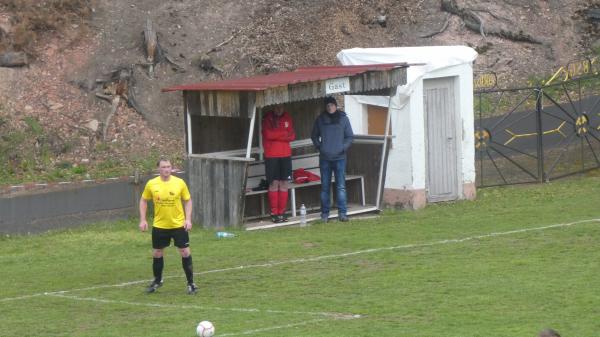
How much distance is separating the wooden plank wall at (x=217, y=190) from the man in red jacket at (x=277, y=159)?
861 millimetres

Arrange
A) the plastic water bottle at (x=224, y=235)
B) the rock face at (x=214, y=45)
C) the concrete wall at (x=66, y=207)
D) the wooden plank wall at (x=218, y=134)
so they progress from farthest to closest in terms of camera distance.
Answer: the rock face at (x=214, y=45) < the wooden plank wall at (x=218, y=134) < the concrete wall at (x=66, y=207) < the plastic water bottle at (x=224, y=235)

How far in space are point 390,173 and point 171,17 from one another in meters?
9.84

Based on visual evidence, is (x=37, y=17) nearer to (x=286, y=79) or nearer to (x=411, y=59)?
(x=286, y=79)

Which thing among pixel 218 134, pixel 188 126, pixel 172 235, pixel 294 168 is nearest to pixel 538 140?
pixel 294 168

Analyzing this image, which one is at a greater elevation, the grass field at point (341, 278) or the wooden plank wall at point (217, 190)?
the wooden plank wall at point (217, 190)

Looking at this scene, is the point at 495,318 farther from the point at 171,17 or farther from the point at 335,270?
the point at 171,17

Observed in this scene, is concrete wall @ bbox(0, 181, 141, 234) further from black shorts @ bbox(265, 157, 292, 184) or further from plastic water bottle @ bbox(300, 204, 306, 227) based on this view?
plastic water bottle @ bbox(300, 204, 306, 227)

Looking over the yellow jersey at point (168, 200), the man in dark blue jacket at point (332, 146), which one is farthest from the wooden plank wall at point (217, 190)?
the yellow jersey at point (168, 200)

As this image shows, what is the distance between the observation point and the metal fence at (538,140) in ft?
82.6

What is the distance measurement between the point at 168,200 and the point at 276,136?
6.43m

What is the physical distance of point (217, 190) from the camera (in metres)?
20.7

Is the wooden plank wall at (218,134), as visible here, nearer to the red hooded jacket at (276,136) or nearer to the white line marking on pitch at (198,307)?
the red hooded jacket at (276,136)

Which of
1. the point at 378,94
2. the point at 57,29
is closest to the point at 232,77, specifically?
the point at 57,29

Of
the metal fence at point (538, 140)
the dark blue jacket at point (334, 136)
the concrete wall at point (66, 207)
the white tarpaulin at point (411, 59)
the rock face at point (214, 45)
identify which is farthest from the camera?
the rock face at point (214, 45)
